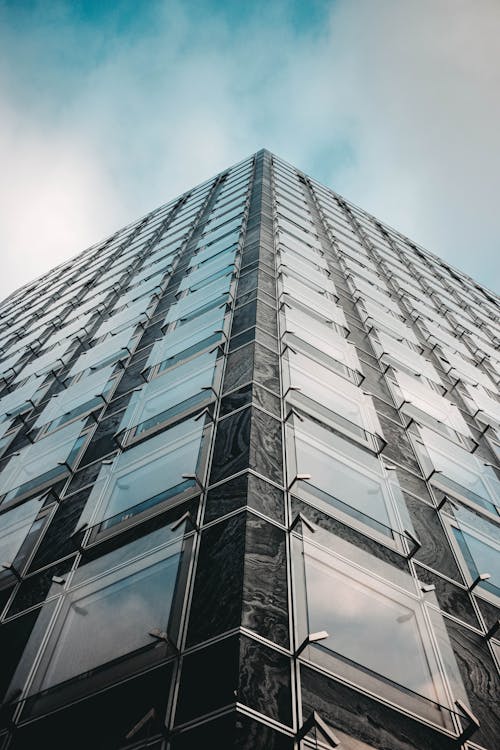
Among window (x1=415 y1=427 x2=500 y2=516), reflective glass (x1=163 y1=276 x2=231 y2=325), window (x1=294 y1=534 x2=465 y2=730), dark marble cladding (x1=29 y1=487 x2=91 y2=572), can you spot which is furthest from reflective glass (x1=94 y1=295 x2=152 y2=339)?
window (x1=294 y1=534 x2=465 y2=730)

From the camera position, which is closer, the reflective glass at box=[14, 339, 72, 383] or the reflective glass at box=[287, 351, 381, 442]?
the reflective glass at box=[287, 351, 381, 442]

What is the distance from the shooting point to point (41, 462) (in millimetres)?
10547

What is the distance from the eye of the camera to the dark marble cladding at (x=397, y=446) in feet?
31.3

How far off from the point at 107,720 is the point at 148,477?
347cm

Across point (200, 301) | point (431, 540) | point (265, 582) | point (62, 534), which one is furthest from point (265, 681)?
point (200, 301)

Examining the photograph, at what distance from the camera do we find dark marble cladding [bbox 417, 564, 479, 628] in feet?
23.0

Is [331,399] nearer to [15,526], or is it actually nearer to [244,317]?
[244,317]

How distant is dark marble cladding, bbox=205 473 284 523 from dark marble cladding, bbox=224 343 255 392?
2.41 m

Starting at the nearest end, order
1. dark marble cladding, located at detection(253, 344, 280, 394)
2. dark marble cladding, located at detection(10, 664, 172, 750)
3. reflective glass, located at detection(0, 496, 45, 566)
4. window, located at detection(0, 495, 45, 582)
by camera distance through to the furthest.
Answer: dark marble cladding, located at detection(10, 664, 172, 750), window, located at detection(0, 495, 45, 582), reflective glass, located at detection(0, 496, 45, 566), dark marble cladding, located at detection(253, 344, 280, 394)

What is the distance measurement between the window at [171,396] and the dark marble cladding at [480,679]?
Answer: 482 centimetres

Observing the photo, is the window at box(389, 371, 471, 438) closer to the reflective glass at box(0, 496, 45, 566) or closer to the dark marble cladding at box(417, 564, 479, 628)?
the dark marble cladding at box(417, 564, 479, 628)

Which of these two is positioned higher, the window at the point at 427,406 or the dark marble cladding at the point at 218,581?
the window at the point at 427,406

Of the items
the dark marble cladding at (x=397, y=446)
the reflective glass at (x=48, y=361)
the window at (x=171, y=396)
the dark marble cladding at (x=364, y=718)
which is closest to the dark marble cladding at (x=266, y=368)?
the window at (x=171, y=396)

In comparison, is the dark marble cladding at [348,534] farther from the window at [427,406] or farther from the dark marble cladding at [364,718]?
the window at [427,406]
